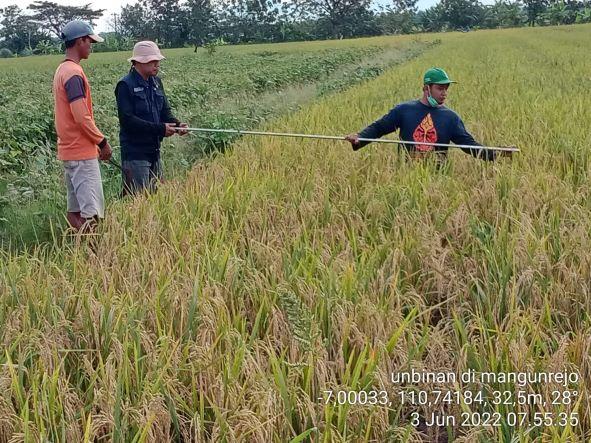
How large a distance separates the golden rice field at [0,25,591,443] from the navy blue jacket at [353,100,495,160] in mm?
301

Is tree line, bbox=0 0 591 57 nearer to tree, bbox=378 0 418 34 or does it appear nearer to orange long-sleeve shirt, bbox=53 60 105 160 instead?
tree, bbox=378 0 418 34

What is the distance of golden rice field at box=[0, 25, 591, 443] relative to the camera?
5.91ft

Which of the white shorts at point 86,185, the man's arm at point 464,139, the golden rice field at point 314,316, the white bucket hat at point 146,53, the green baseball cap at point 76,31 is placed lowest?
the golden rice field at point 314,316

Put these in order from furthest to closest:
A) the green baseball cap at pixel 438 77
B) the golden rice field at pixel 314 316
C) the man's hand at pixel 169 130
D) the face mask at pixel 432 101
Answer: the man's hand at pixel 169 130 < the face mask at pixel 432 101 < the green baseball cap at pixel 438 77 < the golden rice field at pixel 314 316

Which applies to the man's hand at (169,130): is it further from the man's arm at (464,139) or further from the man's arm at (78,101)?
the man's arm at (464,139)

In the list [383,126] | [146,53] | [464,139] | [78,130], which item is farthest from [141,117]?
[464,139]

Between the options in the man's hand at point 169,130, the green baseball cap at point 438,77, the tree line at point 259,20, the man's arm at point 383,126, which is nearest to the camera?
the green baseball cap at point 438,77

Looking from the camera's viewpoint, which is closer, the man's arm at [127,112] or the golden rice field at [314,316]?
the golden rice field at [314,316]

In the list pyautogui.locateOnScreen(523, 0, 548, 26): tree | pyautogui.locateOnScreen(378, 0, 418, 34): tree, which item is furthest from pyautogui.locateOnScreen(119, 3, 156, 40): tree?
pyautogui.locateOnScreen(523, 0, 548, 26): tree

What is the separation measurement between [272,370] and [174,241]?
4.30ft

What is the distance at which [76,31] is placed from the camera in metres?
3.79

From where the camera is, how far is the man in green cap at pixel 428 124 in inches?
166

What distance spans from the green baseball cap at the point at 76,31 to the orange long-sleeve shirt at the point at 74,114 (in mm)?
157

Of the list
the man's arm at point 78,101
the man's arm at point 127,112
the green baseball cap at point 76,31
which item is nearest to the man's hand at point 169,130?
the man's arm at point 127,112
